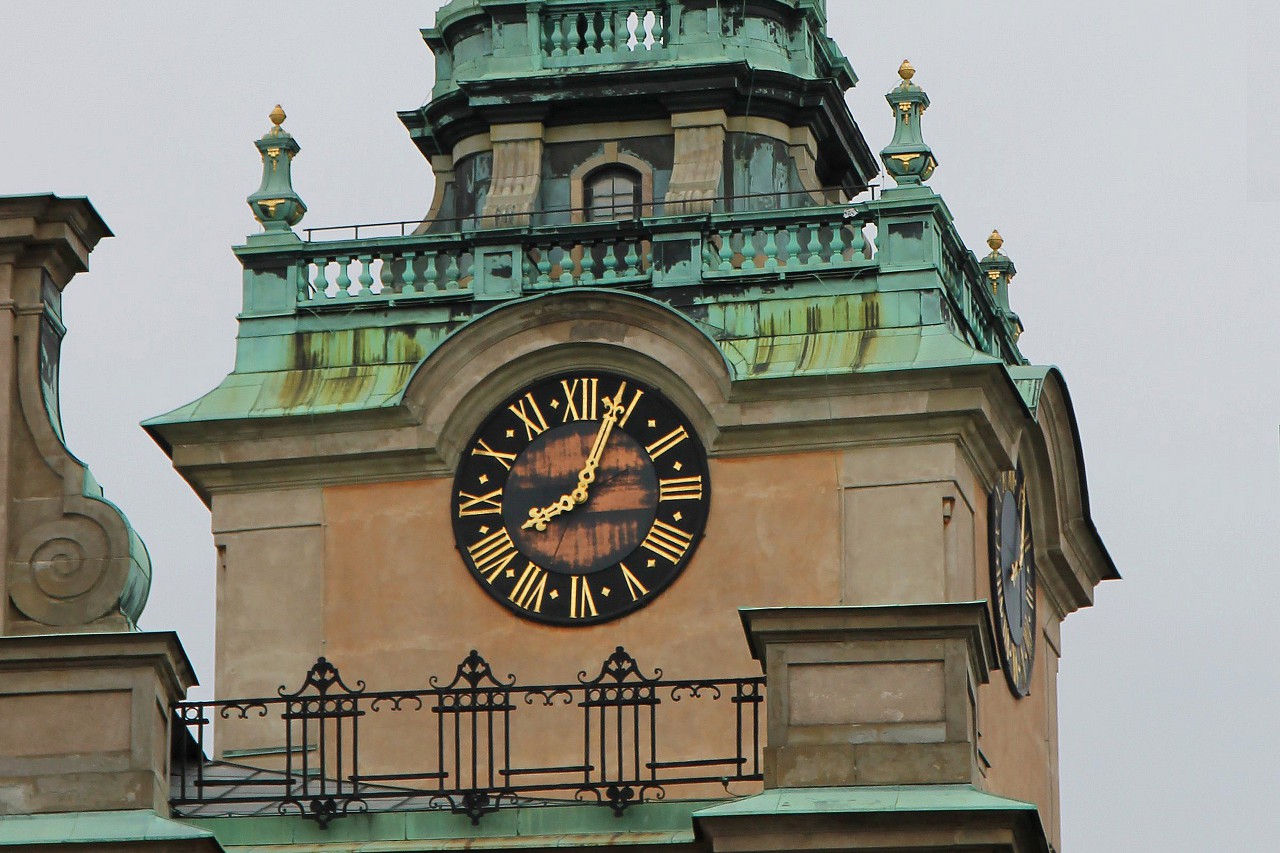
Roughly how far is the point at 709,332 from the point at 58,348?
6.53 metres

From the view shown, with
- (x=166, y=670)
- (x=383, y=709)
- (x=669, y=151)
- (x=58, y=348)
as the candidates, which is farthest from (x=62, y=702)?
(x=669, y=151)

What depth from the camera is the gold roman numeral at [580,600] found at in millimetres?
30297

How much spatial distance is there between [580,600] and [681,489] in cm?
94

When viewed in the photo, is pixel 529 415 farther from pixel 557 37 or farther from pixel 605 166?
pixel 557 37

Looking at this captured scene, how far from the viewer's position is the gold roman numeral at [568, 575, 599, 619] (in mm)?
30297

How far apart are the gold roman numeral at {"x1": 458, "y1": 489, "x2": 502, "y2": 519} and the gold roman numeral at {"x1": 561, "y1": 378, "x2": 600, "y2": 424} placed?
2.15 ft

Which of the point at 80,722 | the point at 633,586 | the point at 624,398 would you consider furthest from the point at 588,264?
the point at 80,722

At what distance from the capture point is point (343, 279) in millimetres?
31875

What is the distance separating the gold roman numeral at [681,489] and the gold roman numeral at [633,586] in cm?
51

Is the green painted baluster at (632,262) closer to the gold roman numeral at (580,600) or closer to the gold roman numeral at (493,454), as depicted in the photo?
the gold roman numeral at (493,454)

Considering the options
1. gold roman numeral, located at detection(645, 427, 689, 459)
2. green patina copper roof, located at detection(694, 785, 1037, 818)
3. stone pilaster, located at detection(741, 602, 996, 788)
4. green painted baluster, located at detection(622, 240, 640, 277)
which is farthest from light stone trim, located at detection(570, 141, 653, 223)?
green patina copper roof, located at detection(694, 785, 1037, 818)

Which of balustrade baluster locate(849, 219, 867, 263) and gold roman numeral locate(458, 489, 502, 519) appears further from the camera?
balustrade baluster locate(849, 219, 867, 263)

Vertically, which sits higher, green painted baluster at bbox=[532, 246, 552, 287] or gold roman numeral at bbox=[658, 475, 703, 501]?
green painted baluster at bbox=[532, 246, 552, 287]

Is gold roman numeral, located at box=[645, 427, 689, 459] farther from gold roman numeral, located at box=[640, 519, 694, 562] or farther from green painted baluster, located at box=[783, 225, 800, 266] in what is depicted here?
green painted baluster, located at box=[783, 225, 800, 266]
